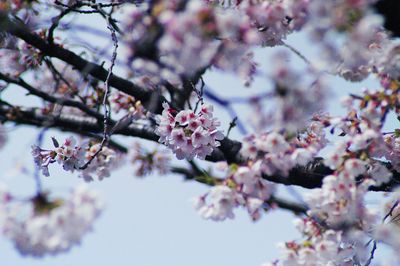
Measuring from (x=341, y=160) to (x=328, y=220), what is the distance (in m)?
0.35

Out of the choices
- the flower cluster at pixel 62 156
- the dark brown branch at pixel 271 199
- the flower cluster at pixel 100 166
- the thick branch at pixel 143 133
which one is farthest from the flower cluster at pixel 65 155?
the dark brown branch at pixel 271 199

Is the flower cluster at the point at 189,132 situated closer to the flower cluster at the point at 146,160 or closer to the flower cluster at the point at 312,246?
the flower cluster at the point at 312,246

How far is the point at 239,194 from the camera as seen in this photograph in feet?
9.12

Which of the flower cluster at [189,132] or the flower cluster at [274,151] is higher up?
the flower cluster at [189,132]

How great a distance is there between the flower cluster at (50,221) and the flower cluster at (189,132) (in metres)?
1.20

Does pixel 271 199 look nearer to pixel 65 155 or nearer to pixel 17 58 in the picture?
pixel 65 155

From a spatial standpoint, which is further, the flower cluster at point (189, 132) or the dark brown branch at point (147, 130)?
the dark brown branch at point (147, 130)

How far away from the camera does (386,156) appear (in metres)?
3.69

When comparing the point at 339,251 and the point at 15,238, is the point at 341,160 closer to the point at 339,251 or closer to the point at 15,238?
the point at 339,251

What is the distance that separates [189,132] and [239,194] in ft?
2.97

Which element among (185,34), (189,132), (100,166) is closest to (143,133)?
(100,166)

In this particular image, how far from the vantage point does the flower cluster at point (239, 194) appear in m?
2.74

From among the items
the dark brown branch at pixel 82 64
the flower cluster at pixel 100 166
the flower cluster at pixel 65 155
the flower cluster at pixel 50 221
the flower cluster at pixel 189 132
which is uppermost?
the dark brown branch at pixel 82 64

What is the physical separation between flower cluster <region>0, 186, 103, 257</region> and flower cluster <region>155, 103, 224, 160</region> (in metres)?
1.20
